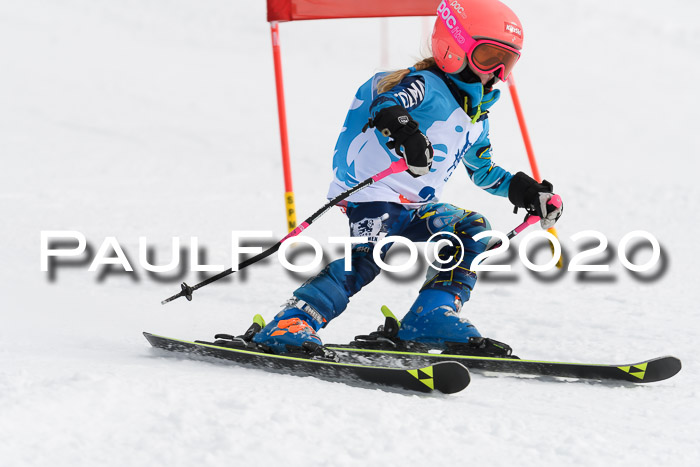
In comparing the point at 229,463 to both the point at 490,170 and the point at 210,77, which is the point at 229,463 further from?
the point at 210,77

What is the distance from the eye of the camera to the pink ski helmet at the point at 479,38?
11.2 feet

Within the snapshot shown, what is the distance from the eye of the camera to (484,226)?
3596 mm

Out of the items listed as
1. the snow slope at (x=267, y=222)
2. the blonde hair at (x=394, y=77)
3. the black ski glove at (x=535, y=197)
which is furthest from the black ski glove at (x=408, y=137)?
the snow slope at (x=267, y=222)

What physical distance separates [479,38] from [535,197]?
0.78 metres

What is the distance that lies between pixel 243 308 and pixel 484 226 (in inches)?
75.1

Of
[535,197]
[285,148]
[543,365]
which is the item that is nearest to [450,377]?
[543,365]

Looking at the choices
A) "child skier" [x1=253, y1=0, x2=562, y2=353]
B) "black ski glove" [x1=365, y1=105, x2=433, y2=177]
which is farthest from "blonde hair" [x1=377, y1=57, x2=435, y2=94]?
"black ski glove" [x1=365, y1=105, x2=433, y2=177]

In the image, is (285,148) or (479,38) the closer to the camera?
(479,38)

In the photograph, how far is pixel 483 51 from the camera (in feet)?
11.2

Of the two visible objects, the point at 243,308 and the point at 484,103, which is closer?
the point at 484,103

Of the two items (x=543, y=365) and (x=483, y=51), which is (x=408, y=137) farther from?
(x=543, y=365)

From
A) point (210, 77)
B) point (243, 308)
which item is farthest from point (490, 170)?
point (210, 77)

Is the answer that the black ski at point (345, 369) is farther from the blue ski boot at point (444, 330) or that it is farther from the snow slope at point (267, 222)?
the blue ski boot at point (444, 330)

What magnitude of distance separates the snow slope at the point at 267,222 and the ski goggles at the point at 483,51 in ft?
4.29
